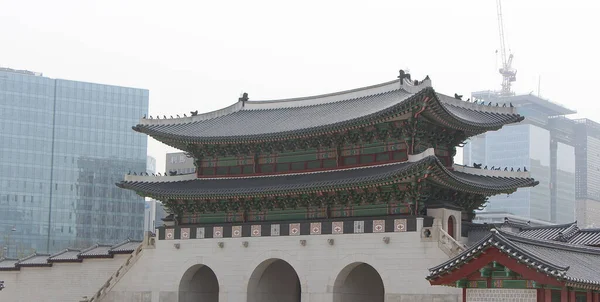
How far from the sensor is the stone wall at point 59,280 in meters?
59.5

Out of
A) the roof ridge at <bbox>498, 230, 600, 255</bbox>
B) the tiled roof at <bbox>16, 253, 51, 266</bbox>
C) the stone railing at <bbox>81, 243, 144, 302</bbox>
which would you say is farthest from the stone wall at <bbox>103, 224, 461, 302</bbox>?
the roof ridge at <bbox>498, 230, 600, 255</bbox>

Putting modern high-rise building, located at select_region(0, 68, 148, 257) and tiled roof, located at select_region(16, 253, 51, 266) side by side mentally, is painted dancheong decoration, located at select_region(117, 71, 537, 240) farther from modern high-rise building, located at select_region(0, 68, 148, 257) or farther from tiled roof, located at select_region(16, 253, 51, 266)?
modern high-rise building, located at select_region(0, 68, 148, 257)

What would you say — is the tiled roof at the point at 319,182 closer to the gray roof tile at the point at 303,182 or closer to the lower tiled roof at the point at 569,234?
the gray roof tile at the point at 303,182

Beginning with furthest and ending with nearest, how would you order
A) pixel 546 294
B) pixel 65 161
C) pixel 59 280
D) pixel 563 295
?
pixel 65 161
pixel 59 280
pixel 563 295
pixel 546 294

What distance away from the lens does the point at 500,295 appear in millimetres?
31297

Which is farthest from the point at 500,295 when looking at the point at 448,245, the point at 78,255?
the point at 78,255

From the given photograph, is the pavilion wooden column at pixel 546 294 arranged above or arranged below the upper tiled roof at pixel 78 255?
above

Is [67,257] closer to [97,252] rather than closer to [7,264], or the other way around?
[97,252]

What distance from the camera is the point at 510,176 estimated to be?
5141cm

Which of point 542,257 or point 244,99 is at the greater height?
point 244,99

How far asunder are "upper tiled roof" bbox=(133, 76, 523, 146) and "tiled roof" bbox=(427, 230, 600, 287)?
12540 millimetres

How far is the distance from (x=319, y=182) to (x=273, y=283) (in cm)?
879

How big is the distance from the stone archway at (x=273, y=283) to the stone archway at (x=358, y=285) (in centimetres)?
520

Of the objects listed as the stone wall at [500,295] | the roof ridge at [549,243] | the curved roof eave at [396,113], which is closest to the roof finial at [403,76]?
the curved roof eave at [396,113]
